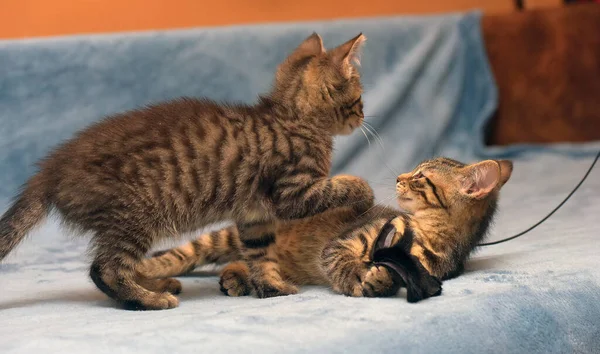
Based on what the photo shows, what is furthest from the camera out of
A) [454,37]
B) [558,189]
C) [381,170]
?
[454,37]

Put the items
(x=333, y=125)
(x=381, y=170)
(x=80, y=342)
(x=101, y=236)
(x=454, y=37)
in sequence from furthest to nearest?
(x=454, y=37) < (x=381, y=170) < (x=333, y=125) < (x=101, y=236) < (x=80, y=342)

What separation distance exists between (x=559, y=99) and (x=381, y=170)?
107 centimetres

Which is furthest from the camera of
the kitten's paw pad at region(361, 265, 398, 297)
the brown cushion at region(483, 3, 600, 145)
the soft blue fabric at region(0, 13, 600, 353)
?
the brown cushion at region(483, 3, 600, 145)

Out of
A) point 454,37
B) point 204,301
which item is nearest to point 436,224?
point 204,301

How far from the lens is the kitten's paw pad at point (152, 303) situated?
1.89 metres

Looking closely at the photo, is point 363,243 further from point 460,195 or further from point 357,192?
point 460,195

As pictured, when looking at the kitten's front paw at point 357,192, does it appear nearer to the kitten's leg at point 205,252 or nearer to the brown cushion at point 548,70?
the kitten's leg at point 205,252

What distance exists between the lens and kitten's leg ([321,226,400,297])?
1.83 m

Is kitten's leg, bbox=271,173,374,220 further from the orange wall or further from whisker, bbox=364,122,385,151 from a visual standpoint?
the orange wall

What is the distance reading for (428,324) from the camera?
1593mm

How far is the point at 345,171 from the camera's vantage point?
11.7ft

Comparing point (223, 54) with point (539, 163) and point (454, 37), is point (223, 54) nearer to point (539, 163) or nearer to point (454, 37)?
point (454, 37)

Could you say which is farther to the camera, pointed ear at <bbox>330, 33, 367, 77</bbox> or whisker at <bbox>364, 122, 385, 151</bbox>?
whisker at <bbox>364, 122, 385, 151</bbox>

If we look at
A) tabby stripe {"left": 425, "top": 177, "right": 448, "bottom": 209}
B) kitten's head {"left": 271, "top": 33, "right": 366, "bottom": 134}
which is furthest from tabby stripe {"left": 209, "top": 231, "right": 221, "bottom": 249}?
tabby stripe {"left": 425, "top": 177, "right": 448, "bottom": 209}
